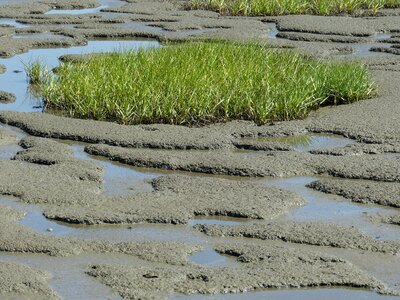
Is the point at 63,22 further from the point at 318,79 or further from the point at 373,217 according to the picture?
the point at 373,217

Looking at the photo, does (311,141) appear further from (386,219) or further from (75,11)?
(75,11)

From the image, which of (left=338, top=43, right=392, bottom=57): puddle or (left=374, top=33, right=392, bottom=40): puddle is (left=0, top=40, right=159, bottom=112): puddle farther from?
(left=374, top=33, right=392, bottom=40): puddle

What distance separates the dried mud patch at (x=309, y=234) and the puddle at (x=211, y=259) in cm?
24

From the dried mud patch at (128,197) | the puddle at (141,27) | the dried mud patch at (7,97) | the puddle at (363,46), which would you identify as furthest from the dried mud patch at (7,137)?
the puddle at (141,27)

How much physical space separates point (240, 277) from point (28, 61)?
5.07 m

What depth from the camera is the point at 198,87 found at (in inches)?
272

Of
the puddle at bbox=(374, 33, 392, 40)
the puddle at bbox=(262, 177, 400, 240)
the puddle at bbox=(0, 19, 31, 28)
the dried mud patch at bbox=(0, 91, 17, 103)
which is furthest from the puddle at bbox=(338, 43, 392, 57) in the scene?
the puddle at bbox=(262, 177, 400, 240)

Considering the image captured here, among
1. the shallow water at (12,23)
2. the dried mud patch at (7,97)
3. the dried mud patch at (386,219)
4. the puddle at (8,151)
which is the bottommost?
the puddle at (8,151)

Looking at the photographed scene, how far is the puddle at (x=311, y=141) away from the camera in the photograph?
6.14 metres

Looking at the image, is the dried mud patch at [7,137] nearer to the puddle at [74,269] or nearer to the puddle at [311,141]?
the puddle at [311,141]

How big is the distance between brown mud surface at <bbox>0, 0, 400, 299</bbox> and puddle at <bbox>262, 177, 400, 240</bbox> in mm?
14

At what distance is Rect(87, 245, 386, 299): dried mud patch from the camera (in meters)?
3.79

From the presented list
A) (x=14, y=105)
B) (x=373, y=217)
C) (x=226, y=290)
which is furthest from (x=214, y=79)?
(x=226, y=290)

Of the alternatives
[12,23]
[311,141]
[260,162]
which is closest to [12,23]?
[12,23]
